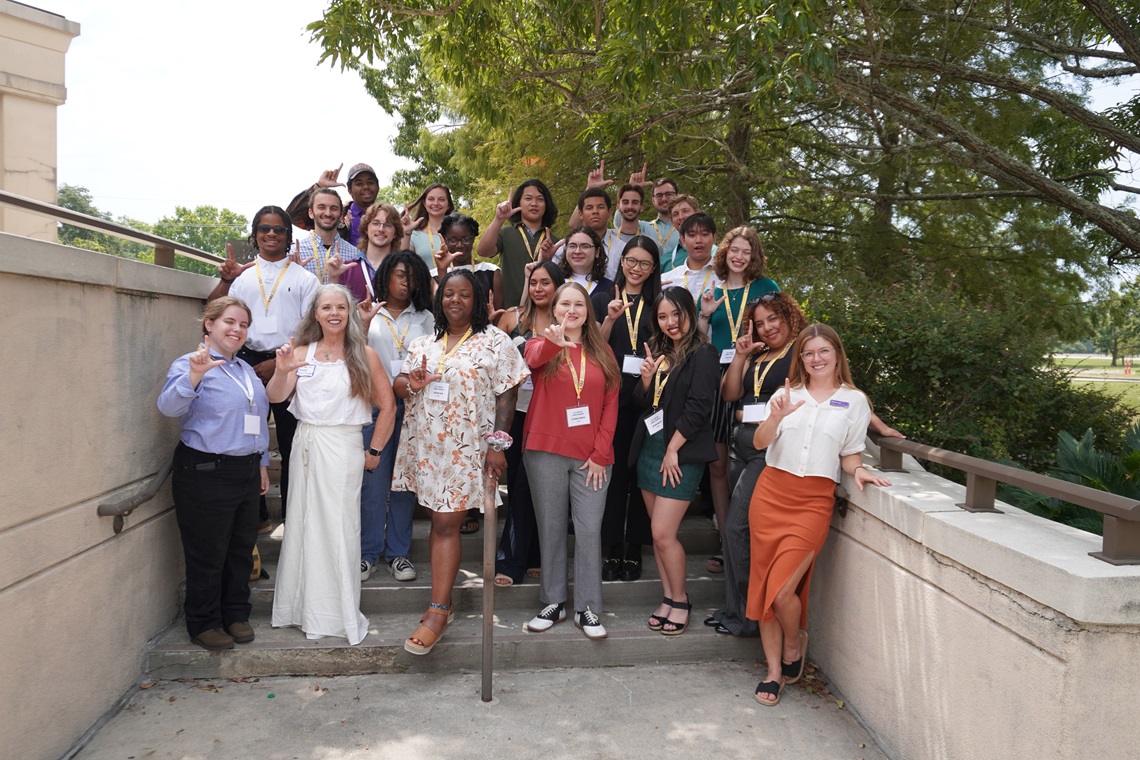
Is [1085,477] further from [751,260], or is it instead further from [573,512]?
[573,512]

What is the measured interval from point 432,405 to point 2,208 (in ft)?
31.1

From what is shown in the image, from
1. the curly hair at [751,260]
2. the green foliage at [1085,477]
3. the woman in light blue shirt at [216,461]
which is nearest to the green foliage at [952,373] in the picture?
→ the green foliage at [1085,477]

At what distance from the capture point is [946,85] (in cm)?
880

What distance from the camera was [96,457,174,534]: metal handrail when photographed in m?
3.65

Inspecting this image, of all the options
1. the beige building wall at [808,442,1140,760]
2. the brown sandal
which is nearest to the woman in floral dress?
the brown sandal

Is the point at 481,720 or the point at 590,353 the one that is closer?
the point at 481,720

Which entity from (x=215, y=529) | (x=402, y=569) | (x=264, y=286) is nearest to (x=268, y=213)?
(x=264, y=286)

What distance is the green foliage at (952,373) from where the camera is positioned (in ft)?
19.4

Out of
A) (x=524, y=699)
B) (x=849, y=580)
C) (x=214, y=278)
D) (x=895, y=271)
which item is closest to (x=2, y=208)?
(x=214, y=278)

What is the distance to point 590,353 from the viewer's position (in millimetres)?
4465

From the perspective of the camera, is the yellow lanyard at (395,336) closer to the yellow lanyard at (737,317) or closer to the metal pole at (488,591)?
the metal pole at (488,591)

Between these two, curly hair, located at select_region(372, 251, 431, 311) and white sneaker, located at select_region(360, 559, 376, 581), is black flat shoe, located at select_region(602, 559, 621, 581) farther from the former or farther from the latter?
curly hair, located at select_region(372, 251, 431, 311)

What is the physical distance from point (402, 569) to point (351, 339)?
163 centimetres

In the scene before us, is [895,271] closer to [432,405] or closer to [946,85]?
[946,85]
